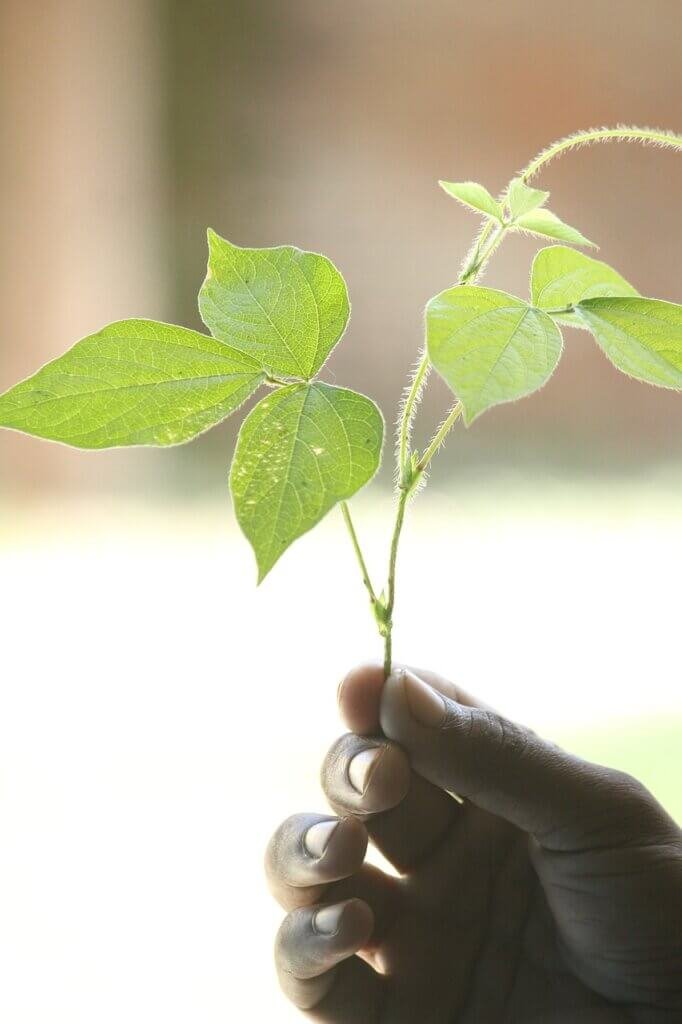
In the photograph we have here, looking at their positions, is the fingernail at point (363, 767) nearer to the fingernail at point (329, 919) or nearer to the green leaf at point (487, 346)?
the fingernail at point (329, 919)

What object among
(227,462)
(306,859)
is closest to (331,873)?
(306,859)

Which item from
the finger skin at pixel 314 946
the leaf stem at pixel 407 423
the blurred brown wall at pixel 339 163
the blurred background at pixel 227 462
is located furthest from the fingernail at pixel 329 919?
the blurred brown wall at pixel 339 163

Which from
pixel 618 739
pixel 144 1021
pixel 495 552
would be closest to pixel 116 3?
pixel 495 552

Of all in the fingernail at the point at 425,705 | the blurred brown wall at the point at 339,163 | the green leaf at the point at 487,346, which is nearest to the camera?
the green leaf at the point at 487,346

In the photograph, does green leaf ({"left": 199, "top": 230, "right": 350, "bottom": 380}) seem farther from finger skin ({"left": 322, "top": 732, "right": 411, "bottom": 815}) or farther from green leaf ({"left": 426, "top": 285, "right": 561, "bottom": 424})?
finger skin ({"left": 322, "top": 732, "right": 411, "bottom": 815})

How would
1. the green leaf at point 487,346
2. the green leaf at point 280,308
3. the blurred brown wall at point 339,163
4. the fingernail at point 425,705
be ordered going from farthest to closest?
the blurred brown wall at point 339,163 → the fingernail at point 425,705 → the green leaf at point 280,308 → the green leaf at point 487,346

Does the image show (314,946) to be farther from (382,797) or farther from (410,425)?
(410,425)

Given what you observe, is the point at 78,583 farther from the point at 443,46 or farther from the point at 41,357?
the point at 443,46
